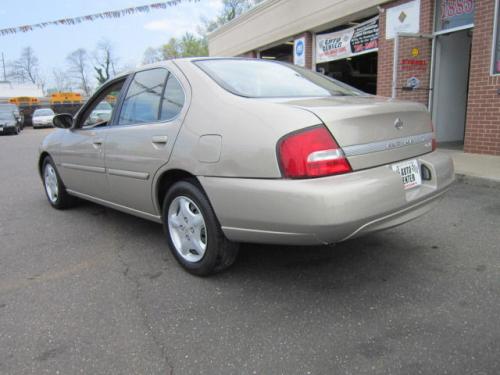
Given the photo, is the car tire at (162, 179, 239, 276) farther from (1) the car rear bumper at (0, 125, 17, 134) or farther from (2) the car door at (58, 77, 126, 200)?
(1) the car rear bumper at (0, 125, 17, 134)

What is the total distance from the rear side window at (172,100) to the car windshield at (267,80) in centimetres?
23

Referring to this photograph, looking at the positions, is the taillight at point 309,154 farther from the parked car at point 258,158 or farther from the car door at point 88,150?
the car door at point 88,150

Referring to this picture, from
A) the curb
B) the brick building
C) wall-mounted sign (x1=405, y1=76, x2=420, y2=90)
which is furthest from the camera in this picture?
wall-mounted sign (x1=405, y1=76, x2=420, y2=90)

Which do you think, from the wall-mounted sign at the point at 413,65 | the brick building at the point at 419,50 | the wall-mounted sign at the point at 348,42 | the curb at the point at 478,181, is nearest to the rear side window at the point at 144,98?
the curb at the point at 478,181

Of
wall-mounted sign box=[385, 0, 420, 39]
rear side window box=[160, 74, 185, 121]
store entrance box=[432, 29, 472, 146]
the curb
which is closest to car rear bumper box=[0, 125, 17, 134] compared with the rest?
wall-mounted sign box=[385, 0, 420, 39]

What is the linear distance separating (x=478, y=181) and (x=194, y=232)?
4.33m

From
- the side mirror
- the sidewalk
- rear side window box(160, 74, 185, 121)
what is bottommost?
the sidewalk

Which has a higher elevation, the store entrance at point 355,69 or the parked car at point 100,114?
the store entrance at point 355,69

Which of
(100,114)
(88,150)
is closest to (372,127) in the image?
(88,150)

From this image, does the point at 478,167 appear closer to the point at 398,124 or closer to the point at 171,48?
the point at 398,124

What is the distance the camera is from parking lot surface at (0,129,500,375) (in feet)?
6.88

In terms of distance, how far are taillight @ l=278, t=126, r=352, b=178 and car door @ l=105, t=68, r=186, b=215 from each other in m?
0.95

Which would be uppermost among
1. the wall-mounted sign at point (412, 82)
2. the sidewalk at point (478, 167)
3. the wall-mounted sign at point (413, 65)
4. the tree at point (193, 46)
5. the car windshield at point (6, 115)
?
the tree at point (193, 46)

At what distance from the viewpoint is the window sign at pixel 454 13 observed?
7520 mm
